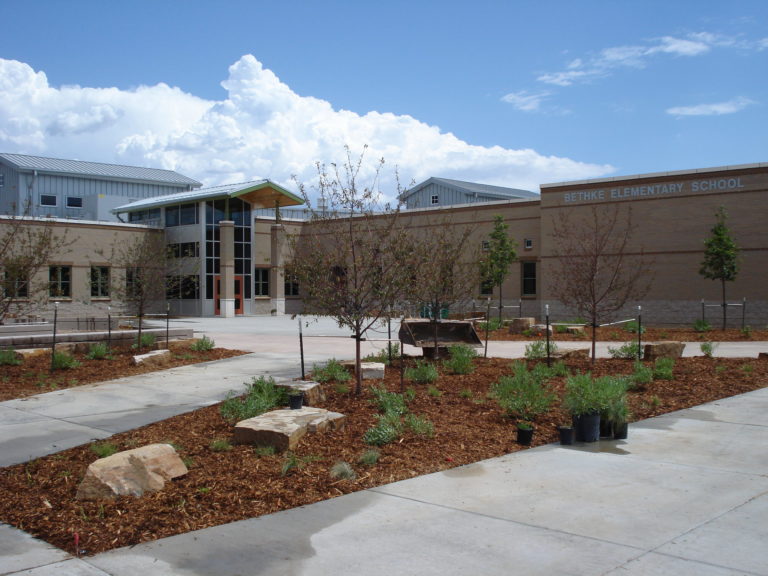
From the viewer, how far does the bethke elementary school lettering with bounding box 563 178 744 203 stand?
32812 mm

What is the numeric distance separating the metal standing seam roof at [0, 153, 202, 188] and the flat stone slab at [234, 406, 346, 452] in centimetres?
5324

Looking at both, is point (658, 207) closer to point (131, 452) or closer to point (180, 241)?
point (180, 241)

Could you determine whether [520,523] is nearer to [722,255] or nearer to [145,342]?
[145,342]

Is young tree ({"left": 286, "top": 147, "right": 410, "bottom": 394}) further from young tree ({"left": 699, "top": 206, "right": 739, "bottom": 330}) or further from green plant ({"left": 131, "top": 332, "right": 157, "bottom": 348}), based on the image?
young tree ({"left": 699, "top": 206, "right": 739, "bottom": 330})

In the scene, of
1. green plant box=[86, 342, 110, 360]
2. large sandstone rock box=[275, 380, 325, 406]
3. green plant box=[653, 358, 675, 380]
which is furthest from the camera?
green plant box=[86, 342, 110, 360]

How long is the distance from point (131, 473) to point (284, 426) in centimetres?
191

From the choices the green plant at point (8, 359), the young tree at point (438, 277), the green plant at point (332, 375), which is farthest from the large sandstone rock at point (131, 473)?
the green plant at point (8, 359)

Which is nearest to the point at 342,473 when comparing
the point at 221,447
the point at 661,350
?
the point at 221,447

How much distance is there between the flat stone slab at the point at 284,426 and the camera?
25.5ft

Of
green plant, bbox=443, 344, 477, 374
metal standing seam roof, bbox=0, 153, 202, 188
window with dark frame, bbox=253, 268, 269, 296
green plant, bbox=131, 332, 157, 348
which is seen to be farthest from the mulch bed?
metal standing seam roof, bbox=0, 153, 202, 188

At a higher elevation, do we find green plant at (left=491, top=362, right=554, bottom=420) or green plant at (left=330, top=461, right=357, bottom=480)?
green plant at (left=491, top=362, right=554, bottom=420)

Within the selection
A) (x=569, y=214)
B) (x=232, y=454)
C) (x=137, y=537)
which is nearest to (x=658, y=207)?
(x=569, y=214)

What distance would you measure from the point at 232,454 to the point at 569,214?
1257 inches

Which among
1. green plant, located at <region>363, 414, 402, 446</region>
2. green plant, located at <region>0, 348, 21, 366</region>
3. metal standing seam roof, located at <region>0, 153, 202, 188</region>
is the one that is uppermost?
metal standing seam roof, located at <region>0, 153, 202, 188</region>
